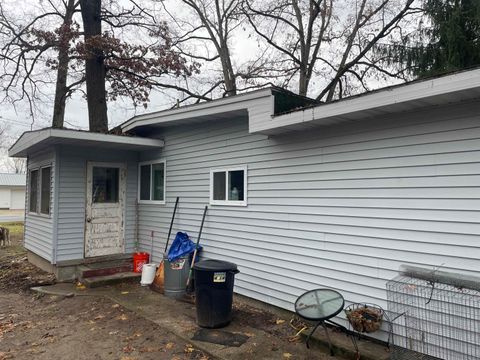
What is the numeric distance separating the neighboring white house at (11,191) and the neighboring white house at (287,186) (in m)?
38.8

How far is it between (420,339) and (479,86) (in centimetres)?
230

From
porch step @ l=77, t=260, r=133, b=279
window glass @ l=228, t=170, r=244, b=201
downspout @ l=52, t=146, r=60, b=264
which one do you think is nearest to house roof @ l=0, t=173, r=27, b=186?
downspout @ l=52, t=146, r=60, b=264

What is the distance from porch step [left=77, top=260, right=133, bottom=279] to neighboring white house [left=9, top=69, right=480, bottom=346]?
300 millimetres

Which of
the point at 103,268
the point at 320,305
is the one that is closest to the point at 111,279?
the point at 103,268

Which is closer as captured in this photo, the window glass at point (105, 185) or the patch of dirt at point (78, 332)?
the patch of dirt at point (78, 332)

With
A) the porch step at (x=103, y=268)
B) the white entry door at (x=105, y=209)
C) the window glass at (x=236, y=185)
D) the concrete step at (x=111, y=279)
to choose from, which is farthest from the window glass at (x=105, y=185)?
the window glass at (x=236, y=185)

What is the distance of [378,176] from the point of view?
4.06m

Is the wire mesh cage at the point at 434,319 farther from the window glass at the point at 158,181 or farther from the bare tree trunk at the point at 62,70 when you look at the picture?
the bare tree trunk at the point at 62,70

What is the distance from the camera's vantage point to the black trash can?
4.63 m

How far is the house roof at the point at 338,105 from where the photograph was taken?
123 inches

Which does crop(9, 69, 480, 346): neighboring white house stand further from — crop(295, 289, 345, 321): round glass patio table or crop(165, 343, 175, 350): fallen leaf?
crop(165, 343, 175, 350): fallen leaf

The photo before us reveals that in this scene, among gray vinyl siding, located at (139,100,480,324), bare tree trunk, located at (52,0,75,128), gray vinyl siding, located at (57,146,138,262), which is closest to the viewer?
gray vinyl siding, located at (139,100,480,324)

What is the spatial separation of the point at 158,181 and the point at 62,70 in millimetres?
6350

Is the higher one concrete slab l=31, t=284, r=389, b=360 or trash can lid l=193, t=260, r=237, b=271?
trash can lid l=193, t=260, r=237, b=271
